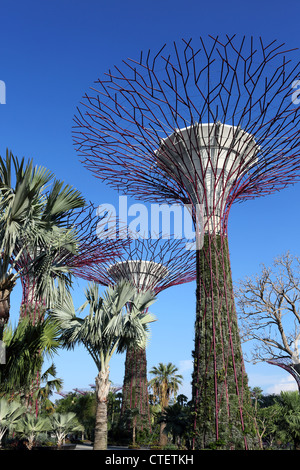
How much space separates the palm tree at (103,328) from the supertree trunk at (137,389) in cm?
1324

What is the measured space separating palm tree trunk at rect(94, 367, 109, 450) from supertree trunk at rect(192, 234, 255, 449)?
103 inches

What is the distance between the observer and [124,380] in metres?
26.5

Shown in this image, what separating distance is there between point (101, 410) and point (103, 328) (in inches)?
92.5

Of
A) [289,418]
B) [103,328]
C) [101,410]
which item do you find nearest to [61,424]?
[101,410]

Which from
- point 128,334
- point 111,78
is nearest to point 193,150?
point 111,78

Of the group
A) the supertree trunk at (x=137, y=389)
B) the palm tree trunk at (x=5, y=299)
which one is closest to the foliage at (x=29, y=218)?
the palm tree trunk at (x=5, y=299)

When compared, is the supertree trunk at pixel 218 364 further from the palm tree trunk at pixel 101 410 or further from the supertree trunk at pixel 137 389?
the supertree trunk at pixel 137 389

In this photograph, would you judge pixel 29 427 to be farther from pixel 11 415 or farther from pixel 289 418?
pixel 289 418

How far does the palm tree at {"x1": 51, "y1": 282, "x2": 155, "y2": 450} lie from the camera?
40.5 feet

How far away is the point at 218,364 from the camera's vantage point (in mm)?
11938

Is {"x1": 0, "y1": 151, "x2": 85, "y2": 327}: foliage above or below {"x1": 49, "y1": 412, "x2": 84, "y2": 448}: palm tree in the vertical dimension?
above

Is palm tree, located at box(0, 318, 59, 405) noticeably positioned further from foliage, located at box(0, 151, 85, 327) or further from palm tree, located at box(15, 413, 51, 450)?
palm tree, located at box(15, 413, 51, 450)

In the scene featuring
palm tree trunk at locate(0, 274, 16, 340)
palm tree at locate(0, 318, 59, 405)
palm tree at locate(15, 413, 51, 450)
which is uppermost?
palm tree trunk at locate(0, 274, 16, 340)

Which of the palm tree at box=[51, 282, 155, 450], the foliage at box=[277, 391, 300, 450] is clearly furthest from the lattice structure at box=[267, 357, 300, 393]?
the palm tree at box=[51, 282, 155, 450]
